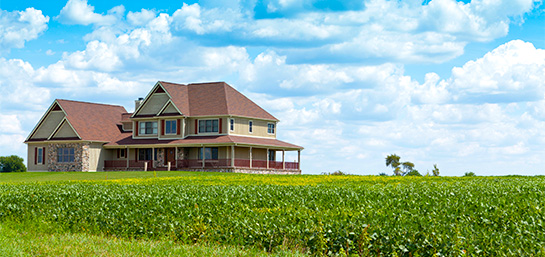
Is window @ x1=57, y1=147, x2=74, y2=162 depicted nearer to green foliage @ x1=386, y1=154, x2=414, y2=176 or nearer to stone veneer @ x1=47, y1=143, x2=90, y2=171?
stone veneer @ x1=47, y1=143, x2=90, y2=171

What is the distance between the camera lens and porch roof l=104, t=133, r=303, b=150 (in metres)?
47.6

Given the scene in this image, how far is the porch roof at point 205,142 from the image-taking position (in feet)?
156

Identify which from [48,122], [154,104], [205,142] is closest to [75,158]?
[48,122]

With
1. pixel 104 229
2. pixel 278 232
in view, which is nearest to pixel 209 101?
pixel 104 229

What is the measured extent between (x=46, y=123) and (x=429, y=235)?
167 ft

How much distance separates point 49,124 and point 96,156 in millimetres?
6290

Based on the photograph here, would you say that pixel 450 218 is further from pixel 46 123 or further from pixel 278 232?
pixel 46 123

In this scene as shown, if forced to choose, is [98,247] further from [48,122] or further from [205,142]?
[48,122]

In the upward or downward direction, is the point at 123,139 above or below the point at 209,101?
below

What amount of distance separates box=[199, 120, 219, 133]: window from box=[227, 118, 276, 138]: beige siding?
1.52 m

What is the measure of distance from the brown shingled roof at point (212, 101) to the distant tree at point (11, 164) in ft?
97.9

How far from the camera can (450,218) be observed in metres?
12.2

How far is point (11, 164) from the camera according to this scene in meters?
71.4

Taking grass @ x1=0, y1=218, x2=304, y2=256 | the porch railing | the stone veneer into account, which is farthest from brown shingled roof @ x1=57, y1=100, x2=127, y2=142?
grass @ x1=0, y1=218, x2=304, y2=256
